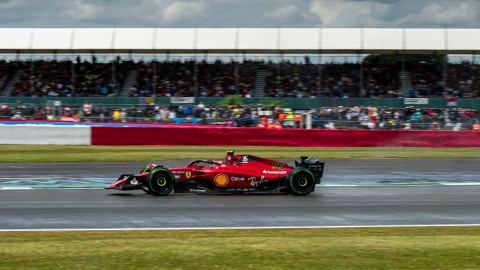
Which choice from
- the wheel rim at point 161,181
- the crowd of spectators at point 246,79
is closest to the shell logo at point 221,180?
the wheel rim at point 161,181

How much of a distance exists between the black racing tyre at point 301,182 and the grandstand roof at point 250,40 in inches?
1057

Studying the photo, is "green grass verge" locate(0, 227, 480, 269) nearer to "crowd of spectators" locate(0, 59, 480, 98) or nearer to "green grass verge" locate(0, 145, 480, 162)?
"green grass verge" locate(0, 145, 480, 162)

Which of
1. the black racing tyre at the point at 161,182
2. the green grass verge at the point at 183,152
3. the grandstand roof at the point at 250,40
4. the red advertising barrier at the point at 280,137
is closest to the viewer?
the black racing tyre at the point at 161,182

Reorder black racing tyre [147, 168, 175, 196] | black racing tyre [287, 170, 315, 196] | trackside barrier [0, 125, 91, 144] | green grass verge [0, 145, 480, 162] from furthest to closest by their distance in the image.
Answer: trackside barrier [0, 125, 91, 144] → green grass verge [0, 145, 480, 162] → black racing tyre [287, 170, 315, 196] → black racing tyre [147, 168, 175, 196]

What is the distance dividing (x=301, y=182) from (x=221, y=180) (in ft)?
5.51

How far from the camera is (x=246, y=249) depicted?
616cm

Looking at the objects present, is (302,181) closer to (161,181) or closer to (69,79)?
(161,181)

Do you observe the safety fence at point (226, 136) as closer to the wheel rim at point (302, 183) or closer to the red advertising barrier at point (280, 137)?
the red advertising barrier at point (280, 137)

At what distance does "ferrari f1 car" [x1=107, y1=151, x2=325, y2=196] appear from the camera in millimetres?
10664

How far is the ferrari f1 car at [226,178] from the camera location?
10664 millimetres

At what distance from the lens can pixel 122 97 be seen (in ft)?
114

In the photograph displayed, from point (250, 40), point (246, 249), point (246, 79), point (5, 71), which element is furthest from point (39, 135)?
point (246, 249)

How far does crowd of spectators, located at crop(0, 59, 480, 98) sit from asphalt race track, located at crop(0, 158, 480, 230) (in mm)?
20560

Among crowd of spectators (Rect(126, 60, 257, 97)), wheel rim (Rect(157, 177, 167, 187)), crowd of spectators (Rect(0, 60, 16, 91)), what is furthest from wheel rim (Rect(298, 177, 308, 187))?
crowd of spectators (Rect(0, 60, 16, 91))
